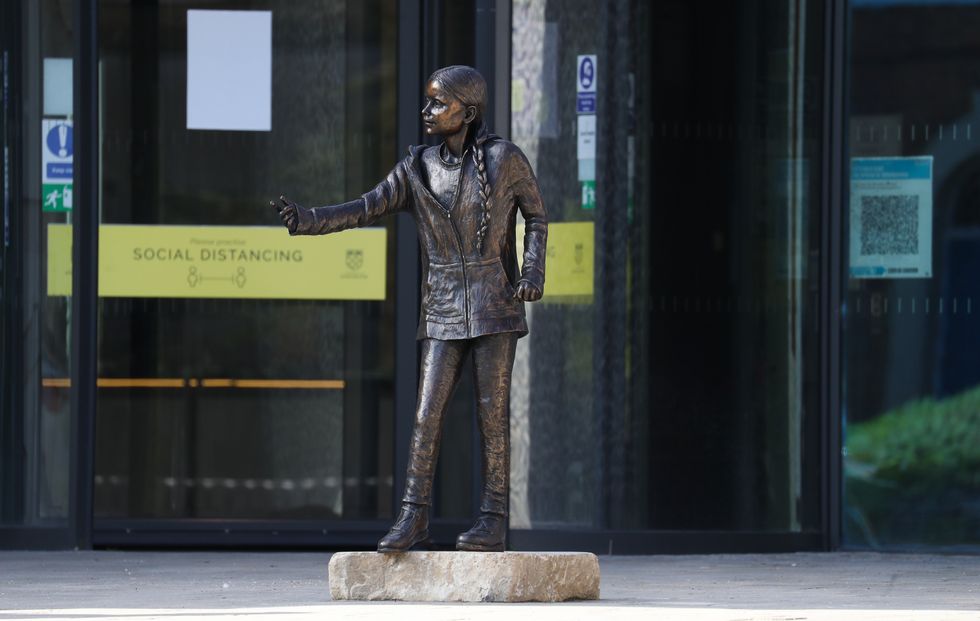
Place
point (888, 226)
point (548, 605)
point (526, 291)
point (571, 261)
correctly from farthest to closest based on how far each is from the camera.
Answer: point (888, 226), point (571, 261), point (526, 291), point (548, 605)

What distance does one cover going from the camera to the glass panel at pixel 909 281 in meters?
11.4

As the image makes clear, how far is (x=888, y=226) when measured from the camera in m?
11.5

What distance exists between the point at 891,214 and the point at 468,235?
4044mm

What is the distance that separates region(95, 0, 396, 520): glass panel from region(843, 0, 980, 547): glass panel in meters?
2.61

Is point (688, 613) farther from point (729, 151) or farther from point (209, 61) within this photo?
point (209, 61)

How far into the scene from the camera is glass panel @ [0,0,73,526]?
1151 cm

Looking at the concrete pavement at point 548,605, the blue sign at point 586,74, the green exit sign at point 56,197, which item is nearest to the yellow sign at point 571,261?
the blue sign at point 586,74

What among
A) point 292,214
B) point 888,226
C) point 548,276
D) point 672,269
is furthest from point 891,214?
point 292,214

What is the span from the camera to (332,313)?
1162 cm

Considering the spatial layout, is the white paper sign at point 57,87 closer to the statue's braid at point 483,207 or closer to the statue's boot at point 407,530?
the statue's braid at point 483,207

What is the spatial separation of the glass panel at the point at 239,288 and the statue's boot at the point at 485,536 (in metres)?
3.39

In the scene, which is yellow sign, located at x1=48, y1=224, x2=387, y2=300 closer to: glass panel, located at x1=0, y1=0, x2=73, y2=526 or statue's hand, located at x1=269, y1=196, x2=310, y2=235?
glass panel, located at x1=0, y1=0, x2=73, y2=526

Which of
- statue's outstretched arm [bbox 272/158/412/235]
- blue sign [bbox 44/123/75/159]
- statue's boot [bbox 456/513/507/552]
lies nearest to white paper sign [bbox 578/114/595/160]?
blue sign [bbox 44/123/75/159]

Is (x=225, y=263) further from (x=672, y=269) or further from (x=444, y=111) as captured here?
(x=444, y=111)
